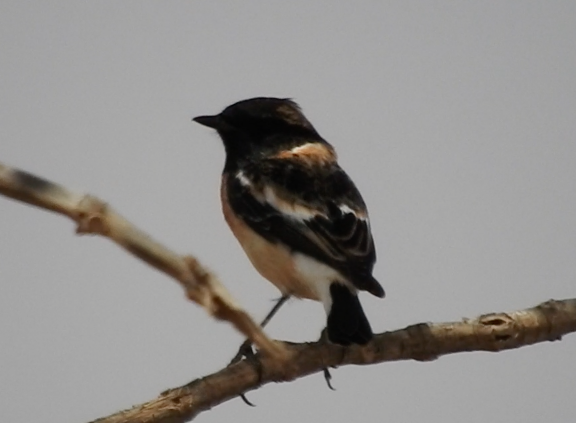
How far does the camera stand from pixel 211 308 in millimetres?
2504

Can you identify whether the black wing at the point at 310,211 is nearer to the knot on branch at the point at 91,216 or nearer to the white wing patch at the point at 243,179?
the white wing patch at the point at 243,179

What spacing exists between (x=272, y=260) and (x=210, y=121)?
1466mm

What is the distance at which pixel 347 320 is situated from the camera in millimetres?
4734

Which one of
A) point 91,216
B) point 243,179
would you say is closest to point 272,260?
point 243,179

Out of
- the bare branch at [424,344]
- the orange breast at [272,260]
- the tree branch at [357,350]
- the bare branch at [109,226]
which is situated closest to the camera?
the bare branch at [109,226]

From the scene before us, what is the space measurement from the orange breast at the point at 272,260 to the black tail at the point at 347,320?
0.28 metres

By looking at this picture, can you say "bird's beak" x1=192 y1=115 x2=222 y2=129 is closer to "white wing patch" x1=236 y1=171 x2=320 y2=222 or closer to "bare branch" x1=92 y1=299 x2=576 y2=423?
"white wing patch" x1=236 y1=171 x2=320 y2=222

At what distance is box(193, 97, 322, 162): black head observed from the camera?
635cm

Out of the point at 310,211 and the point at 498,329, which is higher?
the point at 310,211

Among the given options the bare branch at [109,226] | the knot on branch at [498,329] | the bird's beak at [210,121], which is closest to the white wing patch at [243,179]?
the bird's beak at [210,121]

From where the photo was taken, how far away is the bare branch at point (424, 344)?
14.5ft

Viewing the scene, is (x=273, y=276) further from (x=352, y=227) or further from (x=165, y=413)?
(x=165, y=413)

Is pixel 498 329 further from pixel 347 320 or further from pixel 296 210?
pixel 296 210

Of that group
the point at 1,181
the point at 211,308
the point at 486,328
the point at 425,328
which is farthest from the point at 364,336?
the point at 1,181
